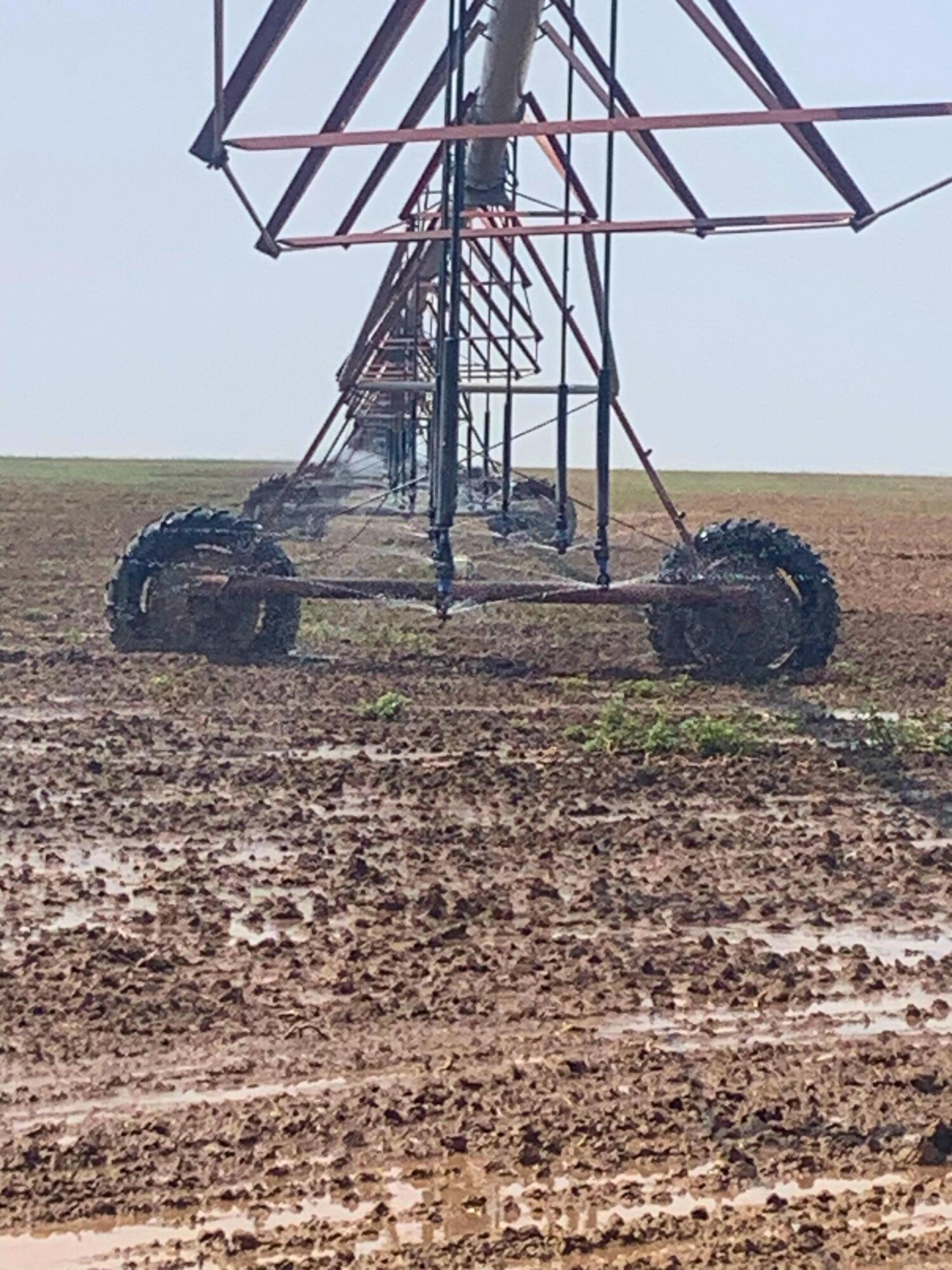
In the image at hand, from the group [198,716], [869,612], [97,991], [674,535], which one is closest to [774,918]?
[97,991]

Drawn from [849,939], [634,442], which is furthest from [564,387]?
[849,939]

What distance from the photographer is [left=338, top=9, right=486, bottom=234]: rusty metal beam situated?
980 cm

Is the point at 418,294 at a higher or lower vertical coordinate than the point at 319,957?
higher

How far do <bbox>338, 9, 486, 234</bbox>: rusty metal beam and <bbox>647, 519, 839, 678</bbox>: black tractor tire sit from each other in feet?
8.39

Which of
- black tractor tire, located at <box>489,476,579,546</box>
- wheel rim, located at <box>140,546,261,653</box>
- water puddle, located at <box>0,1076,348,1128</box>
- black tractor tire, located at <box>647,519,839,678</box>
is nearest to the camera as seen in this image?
water puddle, located at <box>0,1076,348,1128</box>

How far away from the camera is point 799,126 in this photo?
8.55m

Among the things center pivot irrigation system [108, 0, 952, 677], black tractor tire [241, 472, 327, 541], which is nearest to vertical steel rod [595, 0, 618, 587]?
center pivot irrigation system [108, 0, 952, 677]

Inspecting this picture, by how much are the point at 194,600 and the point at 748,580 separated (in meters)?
2.82

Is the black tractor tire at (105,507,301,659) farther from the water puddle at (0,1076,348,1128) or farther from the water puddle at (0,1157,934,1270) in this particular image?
the water puddle at (0,1157,934,1270)

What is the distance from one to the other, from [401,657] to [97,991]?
19.2 ft

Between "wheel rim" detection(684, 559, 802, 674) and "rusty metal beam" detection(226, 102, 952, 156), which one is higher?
"rusty metal beam" detection(226, 102, 952, 156)

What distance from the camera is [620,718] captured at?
801 centimetres

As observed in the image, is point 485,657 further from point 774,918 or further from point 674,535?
point 674,535

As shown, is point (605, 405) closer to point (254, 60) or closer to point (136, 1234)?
point (254, 60)
